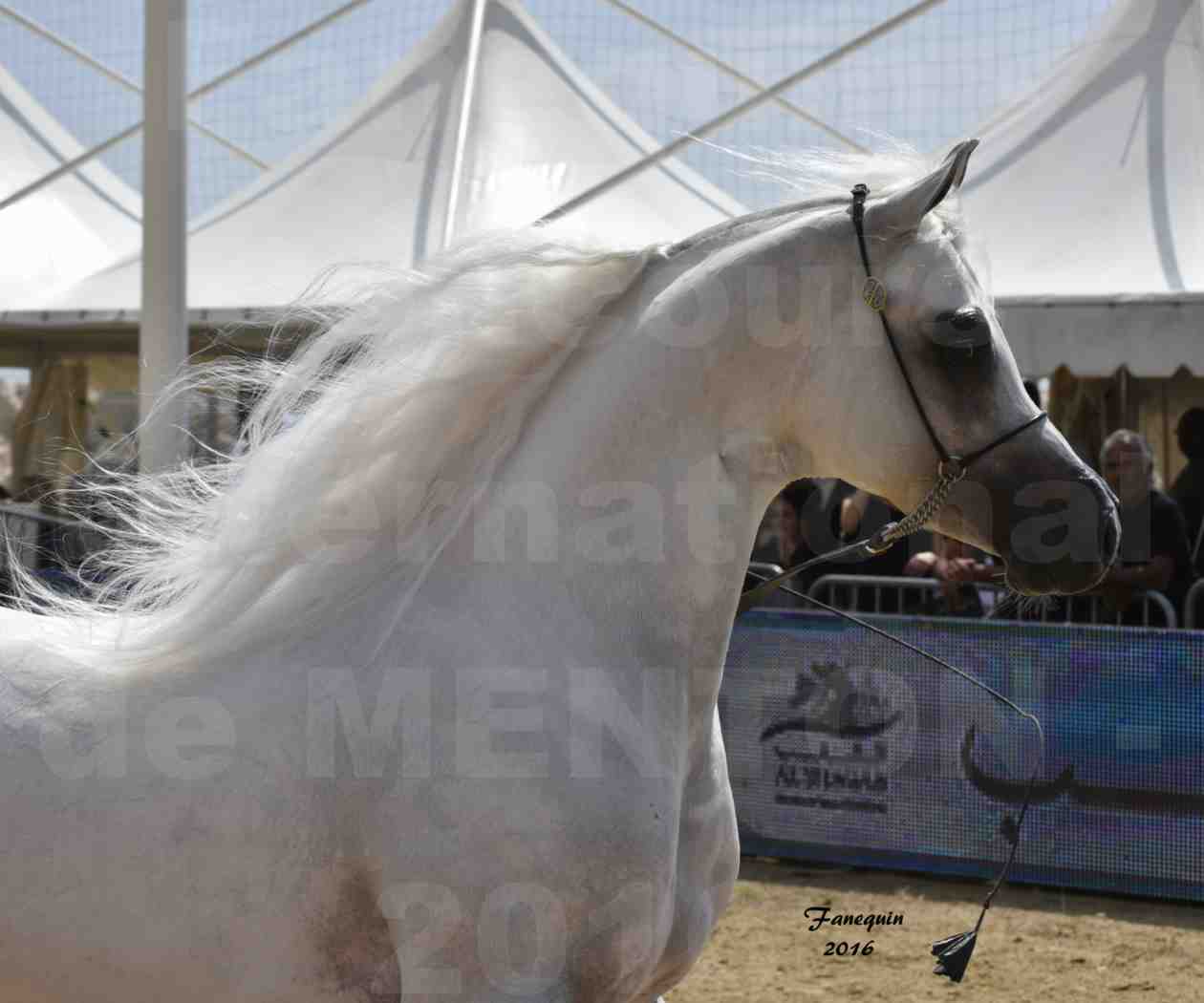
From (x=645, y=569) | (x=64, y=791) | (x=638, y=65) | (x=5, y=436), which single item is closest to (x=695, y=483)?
(x=645, y=569)

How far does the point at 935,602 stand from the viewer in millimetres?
6879

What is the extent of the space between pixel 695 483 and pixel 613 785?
49cm

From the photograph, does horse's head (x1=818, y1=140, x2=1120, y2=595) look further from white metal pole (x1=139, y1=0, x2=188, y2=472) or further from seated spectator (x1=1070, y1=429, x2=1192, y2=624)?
white metal pole (x1=139, y1=0, x2=188, y2=472)

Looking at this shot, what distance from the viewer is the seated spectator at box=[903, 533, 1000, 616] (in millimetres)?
6215

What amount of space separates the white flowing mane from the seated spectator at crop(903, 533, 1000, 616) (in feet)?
13.4

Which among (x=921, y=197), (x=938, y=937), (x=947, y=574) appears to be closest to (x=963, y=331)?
(x=921, y=197)

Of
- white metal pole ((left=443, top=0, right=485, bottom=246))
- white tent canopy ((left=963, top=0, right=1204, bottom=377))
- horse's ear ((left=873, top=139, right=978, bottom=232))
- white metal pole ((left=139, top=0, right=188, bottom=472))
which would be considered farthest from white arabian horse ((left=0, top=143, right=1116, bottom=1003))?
white metal pole ((left=443, top=0, right=485, bottom=246))

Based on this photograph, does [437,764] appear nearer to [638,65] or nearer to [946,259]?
[946,259]

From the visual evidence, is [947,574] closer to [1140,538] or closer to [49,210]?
[1140,538]

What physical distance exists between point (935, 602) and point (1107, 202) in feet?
9.91

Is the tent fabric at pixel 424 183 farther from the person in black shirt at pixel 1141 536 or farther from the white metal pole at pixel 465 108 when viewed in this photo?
the person in black shirt at pixel 1141 536

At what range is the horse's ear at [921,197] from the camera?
2.18m

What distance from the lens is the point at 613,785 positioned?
6.78ft

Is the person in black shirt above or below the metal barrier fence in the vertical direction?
above
